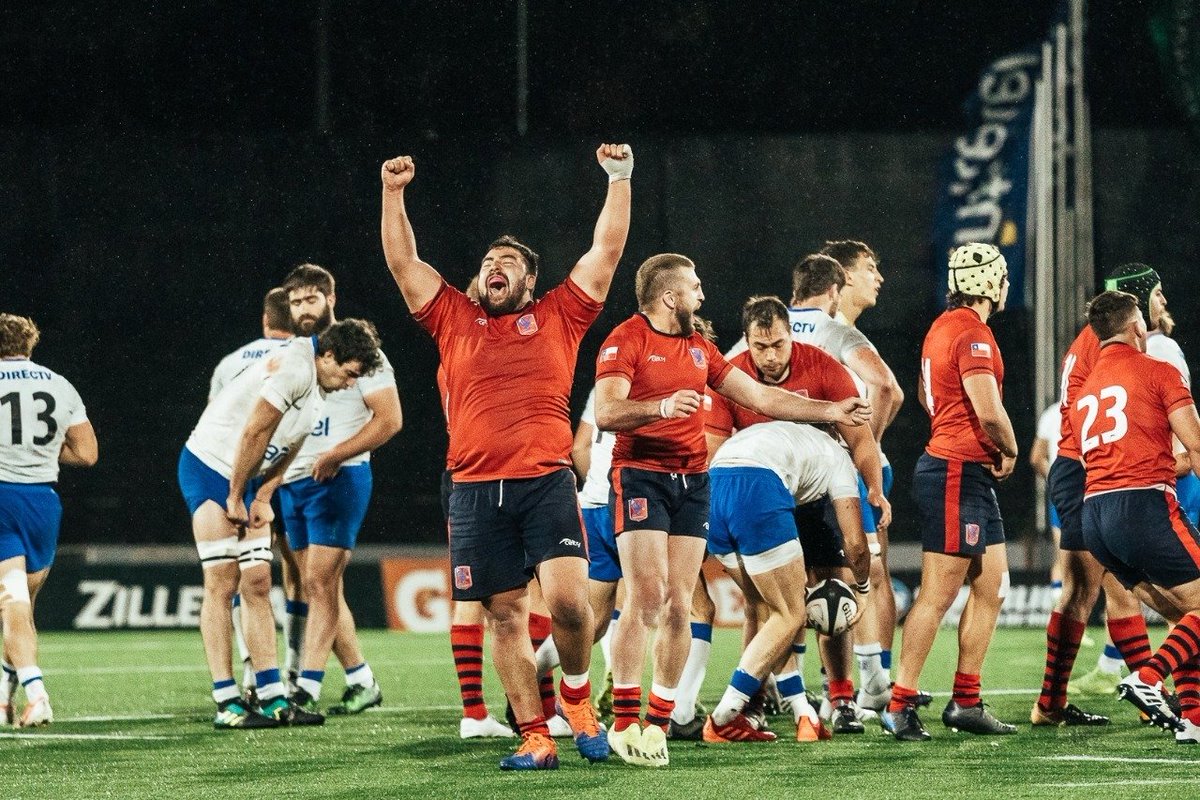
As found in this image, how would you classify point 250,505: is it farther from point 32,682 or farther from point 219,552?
point 32,682

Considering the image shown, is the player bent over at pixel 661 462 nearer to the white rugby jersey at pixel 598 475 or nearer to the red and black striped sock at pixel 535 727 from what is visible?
the red and black striped sock at pixel 535 727

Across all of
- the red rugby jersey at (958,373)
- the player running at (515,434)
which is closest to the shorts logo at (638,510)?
the player running at (515,434)

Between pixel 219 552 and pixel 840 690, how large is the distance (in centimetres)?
283

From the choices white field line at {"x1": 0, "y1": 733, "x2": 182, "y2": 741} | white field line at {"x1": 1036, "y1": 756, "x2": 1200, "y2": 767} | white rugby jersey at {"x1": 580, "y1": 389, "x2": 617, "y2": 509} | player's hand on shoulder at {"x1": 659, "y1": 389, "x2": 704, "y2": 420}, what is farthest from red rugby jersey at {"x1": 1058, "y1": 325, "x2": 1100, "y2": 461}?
white field line at {"x1": 0, "y1": 733, "x2": 182, "y2": 741}

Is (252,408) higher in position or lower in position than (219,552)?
higher

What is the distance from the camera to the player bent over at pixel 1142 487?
268 inches

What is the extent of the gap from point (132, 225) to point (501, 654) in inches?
450

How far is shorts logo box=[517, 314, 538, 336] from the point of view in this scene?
6.38 m

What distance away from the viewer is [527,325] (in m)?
6.39

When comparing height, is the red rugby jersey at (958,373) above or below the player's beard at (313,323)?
below

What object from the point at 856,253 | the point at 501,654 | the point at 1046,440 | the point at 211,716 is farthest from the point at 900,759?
the point at 1046,440

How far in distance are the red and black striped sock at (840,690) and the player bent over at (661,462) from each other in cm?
118

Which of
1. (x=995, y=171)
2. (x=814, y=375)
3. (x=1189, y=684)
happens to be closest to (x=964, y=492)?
(x=814, y=375)

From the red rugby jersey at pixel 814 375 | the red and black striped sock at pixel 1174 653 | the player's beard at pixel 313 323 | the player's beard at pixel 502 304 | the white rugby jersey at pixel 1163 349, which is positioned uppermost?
the player's beard at pixel 313 323
